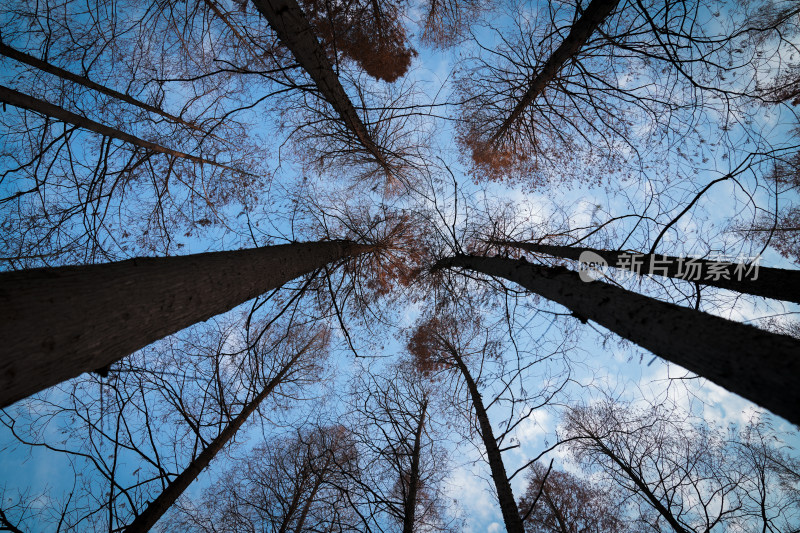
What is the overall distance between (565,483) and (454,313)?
589 centimetres

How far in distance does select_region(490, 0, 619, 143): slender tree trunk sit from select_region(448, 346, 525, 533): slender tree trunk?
519 centimetres

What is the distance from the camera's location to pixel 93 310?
1285mm

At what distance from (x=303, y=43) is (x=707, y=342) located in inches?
173

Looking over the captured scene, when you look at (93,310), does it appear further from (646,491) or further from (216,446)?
(646,491)

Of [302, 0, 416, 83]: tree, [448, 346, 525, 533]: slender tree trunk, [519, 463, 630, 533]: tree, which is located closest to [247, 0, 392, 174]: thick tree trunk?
[302, 0, 416, 83]: tree

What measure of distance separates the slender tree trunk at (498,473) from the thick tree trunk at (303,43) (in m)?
4.88

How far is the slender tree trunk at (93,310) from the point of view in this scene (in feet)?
3.42

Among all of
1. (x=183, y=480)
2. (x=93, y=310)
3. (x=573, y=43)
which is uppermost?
(x=573, y=43)

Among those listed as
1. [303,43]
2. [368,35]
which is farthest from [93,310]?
[368,35]

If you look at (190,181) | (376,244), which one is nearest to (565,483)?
(376,244)

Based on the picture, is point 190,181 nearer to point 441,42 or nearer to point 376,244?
point 376,244

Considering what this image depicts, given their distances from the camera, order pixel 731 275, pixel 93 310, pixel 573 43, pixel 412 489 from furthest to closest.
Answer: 1. pixel 412 489
2. pixel 573 43
3. pixel 731 275
4. pixel 93 310

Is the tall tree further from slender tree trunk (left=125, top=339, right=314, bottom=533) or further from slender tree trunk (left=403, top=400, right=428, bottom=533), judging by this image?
slender tree trunk (left=403, top=400, right=428, bottom=533)

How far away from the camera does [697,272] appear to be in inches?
149
